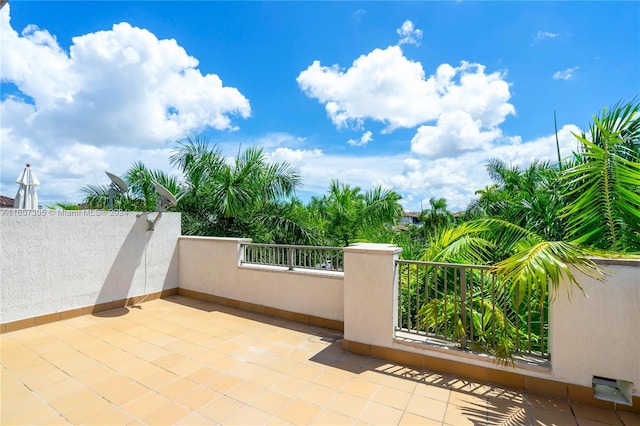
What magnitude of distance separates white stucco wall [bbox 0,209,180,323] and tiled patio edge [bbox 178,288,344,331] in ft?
2.62

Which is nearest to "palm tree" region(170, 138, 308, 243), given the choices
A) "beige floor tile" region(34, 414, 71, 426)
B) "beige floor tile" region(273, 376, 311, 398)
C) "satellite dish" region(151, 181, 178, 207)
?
"satellite dish" region(151, 181, 178, 207)

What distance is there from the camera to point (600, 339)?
2551 millimetres

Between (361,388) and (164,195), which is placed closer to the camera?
(361,388)

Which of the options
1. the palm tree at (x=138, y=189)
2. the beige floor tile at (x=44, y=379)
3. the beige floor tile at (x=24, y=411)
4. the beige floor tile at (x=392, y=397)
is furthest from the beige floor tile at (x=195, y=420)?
the palm tree at (x=138, y=189)

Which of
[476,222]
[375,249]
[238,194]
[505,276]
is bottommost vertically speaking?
[505,276]

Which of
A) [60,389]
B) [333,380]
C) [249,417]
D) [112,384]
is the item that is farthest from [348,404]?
[60,389]

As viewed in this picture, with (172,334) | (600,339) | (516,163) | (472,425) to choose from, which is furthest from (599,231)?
(516,163)

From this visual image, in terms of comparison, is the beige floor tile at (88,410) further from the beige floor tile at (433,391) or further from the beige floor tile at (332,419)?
the beige floor tile at (433,391)

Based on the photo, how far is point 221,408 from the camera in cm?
258

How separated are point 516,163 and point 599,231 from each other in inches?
424

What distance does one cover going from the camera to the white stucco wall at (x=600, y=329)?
8.02ft

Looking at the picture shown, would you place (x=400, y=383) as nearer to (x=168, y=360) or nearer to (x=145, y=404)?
(x=145, y=404)

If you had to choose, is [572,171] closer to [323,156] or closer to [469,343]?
[469,343]

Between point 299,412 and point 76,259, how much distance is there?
491cm
